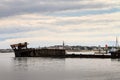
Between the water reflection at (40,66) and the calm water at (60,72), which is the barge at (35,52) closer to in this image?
the water reflection at (40,66)

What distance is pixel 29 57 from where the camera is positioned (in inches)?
5497

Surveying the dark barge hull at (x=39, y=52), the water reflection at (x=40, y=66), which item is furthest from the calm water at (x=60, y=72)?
the dark barge hull at (x=39, y=52)

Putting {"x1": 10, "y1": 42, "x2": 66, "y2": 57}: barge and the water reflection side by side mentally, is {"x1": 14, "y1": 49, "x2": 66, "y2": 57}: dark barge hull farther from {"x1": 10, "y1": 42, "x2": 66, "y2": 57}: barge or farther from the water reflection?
the water reflection

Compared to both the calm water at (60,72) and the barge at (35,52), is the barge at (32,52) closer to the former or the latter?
the barge at (35,52)

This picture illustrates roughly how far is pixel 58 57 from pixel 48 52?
449 cm

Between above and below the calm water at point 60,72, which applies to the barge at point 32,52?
above

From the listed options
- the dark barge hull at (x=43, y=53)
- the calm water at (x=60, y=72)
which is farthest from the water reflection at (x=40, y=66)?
the dark barge hull at (x=43, y=53)

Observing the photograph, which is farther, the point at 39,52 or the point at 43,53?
the point at 39,52

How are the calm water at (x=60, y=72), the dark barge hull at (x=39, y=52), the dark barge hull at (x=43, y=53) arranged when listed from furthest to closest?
the dark barge hull at (x=39, y=52)
the dark barge hull at (x=43, y=53)
the calm water at (x=60, y=72)

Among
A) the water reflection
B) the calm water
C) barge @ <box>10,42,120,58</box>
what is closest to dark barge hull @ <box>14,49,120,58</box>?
barge @ <box>10,42,120,58</box>

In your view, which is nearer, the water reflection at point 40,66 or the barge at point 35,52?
the water reflection at point 40,66

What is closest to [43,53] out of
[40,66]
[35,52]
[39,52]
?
[39,52]

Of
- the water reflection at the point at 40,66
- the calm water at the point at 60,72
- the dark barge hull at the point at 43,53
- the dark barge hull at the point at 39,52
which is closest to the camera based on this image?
the calm water at the point at 60,72

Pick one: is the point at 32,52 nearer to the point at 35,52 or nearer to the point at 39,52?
the point at 35,52
